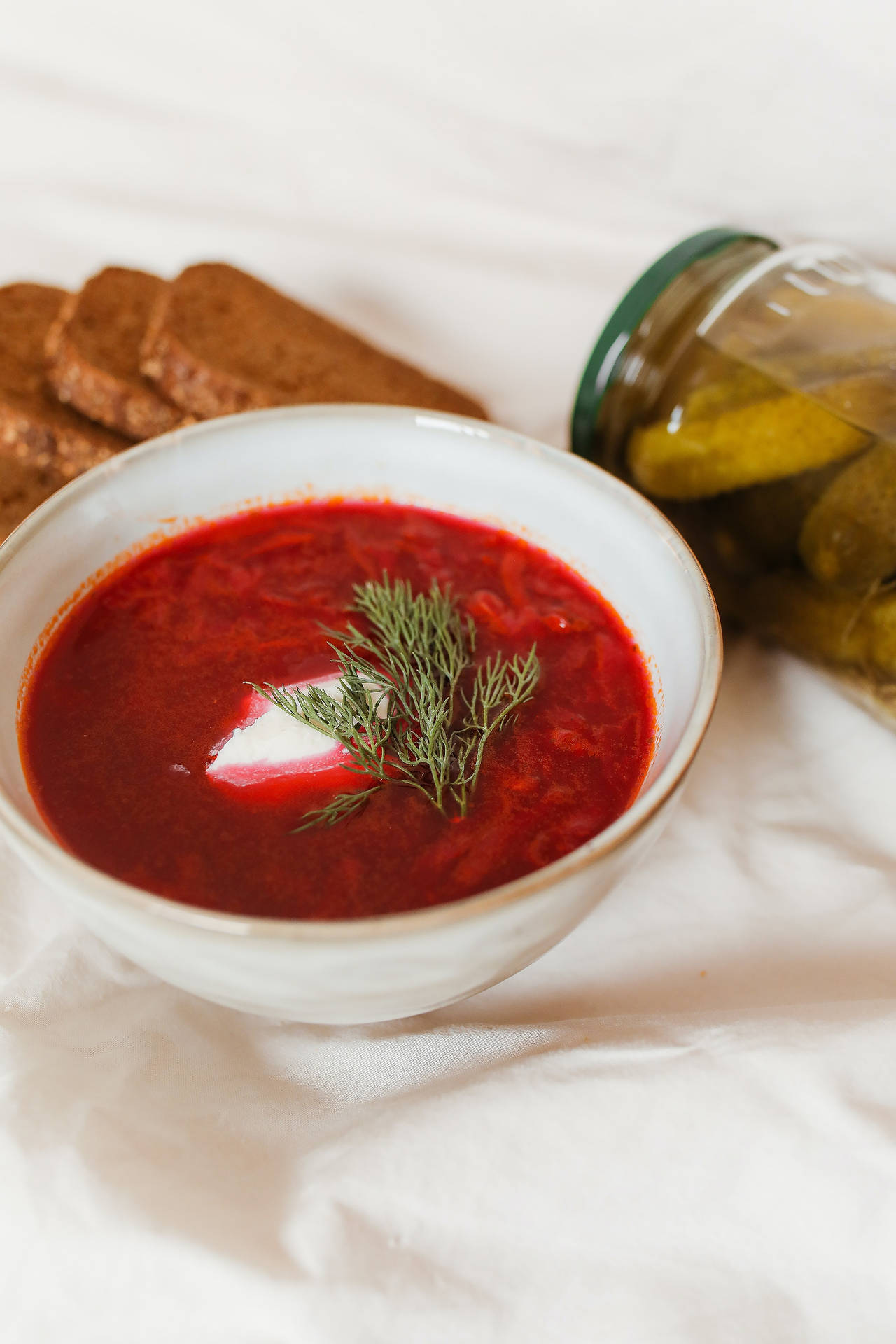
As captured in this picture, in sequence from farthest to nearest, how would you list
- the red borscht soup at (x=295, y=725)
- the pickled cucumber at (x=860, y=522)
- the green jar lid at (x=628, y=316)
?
the green jar lid at (x=628, y=316)
the pickled cucumber at (x=860, y=522)
the red borscht soup at (x=295, y=725)

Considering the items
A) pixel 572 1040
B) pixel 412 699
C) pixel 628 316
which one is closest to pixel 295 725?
pixel 412 699

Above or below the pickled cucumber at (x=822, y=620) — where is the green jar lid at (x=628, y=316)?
above

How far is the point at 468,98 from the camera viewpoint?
325 centimetres

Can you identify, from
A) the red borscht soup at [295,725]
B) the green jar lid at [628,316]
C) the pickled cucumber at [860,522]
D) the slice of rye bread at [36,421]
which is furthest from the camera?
the slice of rye bread at [36,421]

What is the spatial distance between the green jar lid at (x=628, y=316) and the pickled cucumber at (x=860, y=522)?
51 cm

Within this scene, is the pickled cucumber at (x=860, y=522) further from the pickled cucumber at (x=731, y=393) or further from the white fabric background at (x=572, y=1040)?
the white fabric background at (x=572, y=1040)

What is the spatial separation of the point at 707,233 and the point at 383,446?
85cm

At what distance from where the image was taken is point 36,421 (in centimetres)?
268

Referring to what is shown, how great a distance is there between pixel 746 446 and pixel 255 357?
49.7 inches

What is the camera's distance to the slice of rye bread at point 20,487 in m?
2.68

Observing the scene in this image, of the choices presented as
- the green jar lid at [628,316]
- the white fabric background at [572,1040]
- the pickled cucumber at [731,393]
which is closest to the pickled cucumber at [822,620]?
the white fabric background at [572,1040]

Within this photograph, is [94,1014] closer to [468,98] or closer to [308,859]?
[308,859]

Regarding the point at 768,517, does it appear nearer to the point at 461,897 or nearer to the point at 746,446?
the point at 746,446

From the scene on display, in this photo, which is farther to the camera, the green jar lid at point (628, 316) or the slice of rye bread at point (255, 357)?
the slice of rye bread at point (255, 357)
